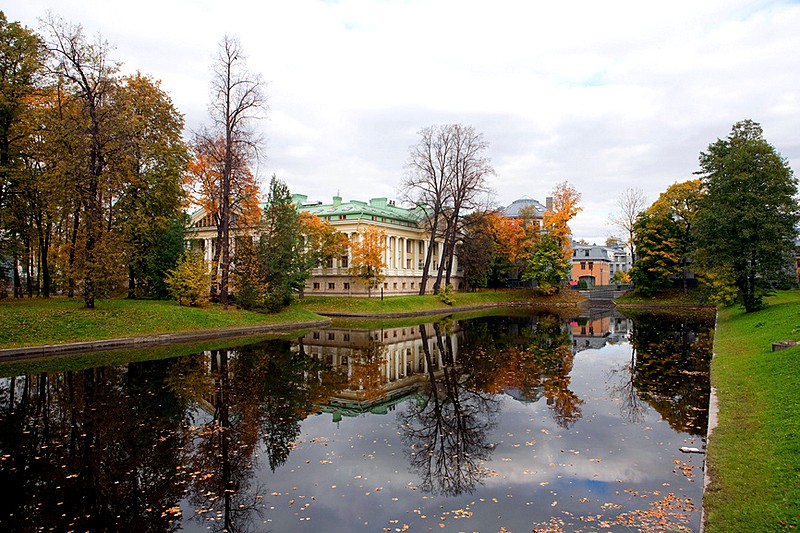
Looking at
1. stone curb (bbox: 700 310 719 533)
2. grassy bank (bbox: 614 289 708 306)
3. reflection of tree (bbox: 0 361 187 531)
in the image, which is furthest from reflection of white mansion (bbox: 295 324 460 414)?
grassy bank (bbox: 614 289 708 306)

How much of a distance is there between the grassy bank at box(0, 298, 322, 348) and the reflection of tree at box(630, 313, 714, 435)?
22.1m

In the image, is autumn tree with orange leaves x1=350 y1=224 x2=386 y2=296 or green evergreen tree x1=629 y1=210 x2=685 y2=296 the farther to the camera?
green evergreen tree x1=629 y1=210 x2=685 y2=296

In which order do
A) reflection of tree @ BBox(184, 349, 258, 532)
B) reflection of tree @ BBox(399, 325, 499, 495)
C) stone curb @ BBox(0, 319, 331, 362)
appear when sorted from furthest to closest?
1. stone curb @ BBox(0, 319, 331, 362)
2. reflection of tree @ BBox(399, 325, 499, 495)
3. reflection of tree @ BBox(184, 349, 258, 532)

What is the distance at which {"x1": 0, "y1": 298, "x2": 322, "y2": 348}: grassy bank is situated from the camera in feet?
70.1

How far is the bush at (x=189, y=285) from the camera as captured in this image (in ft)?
102

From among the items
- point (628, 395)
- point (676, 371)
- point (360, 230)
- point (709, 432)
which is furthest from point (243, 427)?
point (360, 230)

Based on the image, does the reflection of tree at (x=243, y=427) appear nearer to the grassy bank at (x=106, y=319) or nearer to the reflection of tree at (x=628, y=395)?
the grassy bank at (x=106, y=319)

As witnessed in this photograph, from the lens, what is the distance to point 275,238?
35656 millimetres

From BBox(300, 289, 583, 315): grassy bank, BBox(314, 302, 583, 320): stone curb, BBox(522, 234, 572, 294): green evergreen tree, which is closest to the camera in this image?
BBox(314, 302, 583, 320): stone curb

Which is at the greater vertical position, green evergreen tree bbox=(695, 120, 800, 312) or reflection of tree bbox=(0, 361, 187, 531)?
green evergreen tree bbox=(695, 120, 800, 312)

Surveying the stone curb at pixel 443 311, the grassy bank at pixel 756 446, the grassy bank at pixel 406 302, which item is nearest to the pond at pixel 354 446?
the grassy bank at pixel 756 446

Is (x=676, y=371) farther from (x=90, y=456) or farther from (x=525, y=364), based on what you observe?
(x=90, y=456)

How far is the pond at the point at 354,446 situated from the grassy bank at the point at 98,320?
4.10 metres

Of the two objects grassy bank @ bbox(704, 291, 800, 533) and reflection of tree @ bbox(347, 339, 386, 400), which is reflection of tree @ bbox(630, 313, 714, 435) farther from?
reflection of tree @ bbox(347, 339, 386, 400)
